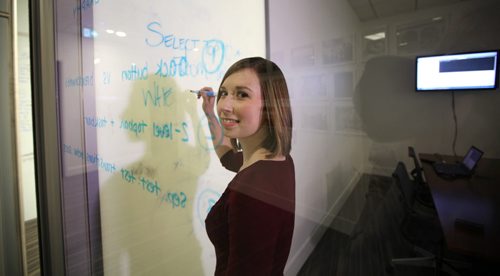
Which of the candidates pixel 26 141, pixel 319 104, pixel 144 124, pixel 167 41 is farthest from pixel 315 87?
pixel 26 141

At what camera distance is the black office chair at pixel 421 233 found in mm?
384

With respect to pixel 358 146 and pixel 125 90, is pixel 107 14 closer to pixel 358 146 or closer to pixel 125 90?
pixel 125 90

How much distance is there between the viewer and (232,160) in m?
0.72

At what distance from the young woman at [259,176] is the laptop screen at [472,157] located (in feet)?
1.13

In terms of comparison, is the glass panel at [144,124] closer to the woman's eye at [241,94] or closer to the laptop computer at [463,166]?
the woman's eye at [241,94]

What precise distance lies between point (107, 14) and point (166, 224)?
846mm

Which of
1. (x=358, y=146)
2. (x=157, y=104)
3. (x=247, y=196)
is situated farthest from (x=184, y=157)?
(x=358, y=146)

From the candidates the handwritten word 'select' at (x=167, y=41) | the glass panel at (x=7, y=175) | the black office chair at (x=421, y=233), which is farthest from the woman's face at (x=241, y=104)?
the glass panel at (x=7, y=175)

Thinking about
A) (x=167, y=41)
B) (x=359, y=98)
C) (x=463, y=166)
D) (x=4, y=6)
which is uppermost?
(x=4, y=6)

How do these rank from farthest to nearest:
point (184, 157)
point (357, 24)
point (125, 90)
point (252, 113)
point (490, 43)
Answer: point (125, 90) < point (184, 157) < point (252, 113) < point (357, 24) < point (490, 43)

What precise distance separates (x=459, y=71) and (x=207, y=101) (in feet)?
1.94

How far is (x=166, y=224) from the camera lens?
0.95 m

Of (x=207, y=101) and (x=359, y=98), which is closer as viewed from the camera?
(x=359, y=98)

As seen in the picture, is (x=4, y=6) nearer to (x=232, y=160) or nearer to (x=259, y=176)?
(x=232, y=160)
